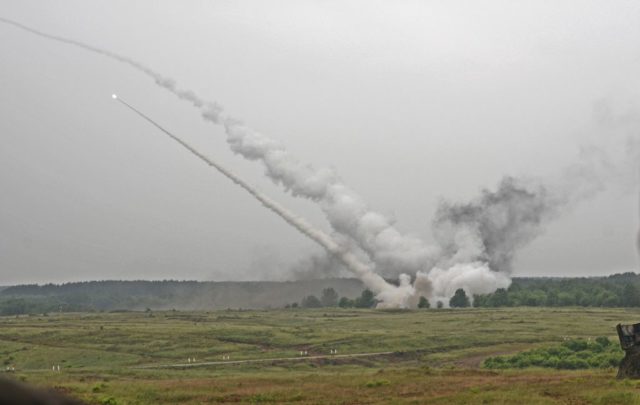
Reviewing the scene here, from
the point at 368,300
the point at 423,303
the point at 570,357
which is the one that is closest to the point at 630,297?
the point at 423,303

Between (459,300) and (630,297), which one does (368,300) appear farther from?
(630,297)

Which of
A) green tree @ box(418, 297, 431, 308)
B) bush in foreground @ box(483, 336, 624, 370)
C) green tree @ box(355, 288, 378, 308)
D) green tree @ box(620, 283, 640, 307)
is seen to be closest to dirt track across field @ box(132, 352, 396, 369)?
bush in foreground @ box(483, 336, 624, 370)

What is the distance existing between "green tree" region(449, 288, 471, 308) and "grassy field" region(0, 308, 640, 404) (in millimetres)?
18804

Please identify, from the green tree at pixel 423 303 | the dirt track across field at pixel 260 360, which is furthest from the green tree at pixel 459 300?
the dirt track across field at pixel 260 360

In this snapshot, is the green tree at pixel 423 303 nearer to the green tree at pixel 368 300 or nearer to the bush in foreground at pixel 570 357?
the green tree at pixel 368 300

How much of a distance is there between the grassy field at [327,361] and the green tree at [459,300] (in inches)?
740

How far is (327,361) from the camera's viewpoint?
86875 mm

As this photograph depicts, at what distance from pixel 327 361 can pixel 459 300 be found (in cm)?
9777

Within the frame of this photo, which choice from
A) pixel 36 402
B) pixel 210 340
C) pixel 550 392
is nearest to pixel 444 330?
pixel 210 340

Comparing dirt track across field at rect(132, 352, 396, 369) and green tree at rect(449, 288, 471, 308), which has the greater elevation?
green tree at rect(449, 288, 471, 308)

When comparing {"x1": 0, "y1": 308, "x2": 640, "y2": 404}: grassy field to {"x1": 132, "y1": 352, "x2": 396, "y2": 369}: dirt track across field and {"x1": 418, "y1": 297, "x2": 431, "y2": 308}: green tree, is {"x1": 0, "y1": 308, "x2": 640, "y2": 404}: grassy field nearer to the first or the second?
{"x1": 132, "y1": 352, "x2": 396, "y2": 369}: dirt track across field

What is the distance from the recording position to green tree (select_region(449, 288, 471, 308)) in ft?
584

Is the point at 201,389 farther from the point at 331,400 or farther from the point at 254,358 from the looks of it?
the point at 254,358

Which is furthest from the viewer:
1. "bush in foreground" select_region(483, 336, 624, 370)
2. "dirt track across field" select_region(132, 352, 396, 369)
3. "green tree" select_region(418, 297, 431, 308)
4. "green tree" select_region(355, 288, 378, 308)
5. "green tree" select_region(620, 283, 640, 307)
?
"green tree" select_region(355, 288, 378, 308)
